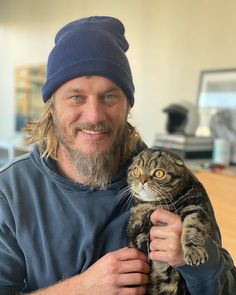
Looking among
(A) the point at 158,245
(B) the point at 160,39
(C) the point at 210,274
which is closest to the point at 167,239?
(A) the point at 158,245

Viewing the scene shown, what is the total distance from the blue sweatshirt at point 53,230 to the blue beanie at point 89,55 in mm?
301

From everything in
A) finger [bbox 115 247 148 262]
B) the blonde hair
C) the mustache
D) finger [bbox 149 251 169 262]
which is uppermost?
the mustache

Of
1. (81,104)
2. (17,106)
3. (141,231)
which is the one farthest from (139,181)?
(17,106)

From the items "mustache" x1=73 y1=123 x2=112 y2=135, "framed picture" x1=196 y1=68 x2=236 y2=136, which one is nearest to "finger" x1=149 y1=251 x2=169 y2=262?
"mustache" x1=73 y1=123 x2=112 y2=135

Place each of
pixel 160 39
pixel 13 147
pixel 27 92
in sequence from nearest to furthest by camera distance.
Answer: pixel 160 39
pixel 13 147
pixel 27 92

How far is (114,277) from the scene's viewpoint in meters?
0.99

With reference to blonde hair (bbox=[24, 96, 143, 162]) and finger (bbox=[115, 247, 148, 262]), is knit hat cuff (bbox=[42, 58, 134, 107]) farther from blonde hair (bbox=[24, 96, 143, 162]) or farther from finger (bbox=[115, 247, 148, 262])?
finger (bbox=[115, 247, 148, 262])

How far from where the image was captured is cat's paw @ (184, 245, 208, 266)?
87 centimetres

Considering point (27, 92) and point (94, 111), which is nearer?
point (94, 111)

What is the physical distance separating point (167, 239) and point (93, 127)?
373 millimetres

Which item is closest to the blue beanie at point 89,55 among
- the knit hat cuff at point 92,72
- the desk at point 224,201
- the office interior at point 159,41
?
the knit hat cuff at point 92,72

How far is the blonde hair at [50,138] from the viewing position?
4.00ft

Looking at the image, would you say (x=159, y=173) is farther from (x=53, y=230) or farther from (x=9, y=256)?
(x=9, y=256)

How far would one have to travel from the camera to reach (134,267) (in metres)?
0.98
